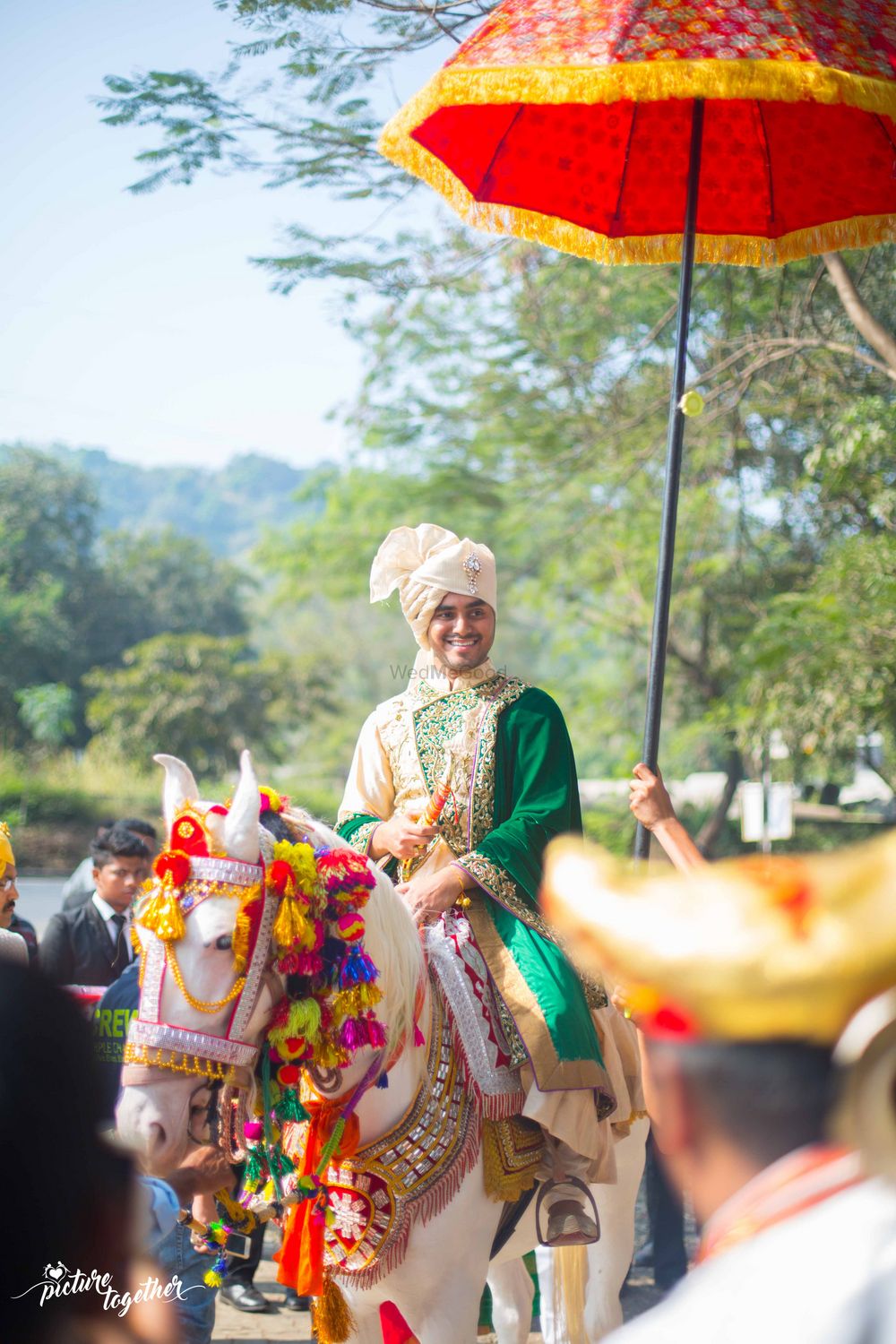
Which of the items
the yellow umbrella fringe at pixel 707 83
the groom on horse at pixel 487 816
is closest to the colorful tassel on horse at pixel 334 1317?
the groom on horse at pixel 487 816

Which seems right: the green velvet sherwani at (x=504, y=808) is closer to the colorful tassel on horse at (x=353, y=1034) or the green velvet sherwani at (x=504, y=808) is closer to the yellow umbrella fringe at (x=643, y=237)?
the colorful tassel on horse at (x=353, y=1034)

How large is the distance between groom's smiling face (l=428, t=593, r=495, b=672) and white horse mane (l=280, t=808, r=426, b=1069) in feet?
3.16

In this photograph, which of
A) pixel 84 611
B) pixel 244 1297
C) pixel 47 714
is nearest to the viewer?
pixel 244 1297

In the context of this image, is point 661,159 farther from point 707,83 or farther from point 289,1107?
point 289,1107

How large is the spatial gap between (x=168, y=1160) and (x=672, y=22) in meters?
3.18

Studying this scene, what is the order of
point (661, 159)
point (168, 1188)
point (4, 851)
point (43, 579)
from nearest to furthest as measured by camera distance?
point (168, 1188) < point (4, 851) < point (661, 159) < point (43, 579)

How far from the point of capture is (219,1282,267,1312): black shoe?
581 cm

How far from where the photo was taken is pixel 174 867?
2.70 metres

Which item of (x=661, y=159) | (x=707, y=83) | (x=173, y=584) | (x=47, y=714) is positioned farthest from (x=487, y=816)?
(x=173, y=584)

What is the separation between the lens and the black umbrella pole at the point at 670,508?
12.7ft

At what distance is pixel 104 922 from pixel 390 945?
2.92m

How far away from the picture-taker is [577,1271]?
4379mm

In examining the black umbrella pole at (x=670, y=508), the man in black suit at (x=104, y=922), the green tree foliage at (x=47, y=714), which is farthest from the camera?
the green tree foliage at (x=47, y=714)

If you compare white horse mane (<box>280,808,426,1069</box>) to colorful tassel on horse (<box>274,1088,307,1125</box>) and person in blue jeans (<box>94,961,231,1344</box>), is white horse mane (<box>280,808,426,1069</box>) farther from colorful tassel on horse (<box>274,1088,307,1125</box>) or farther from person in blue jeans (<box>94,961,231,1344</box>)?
person in blue jeans (<box>94,961,231,1344</box>)
